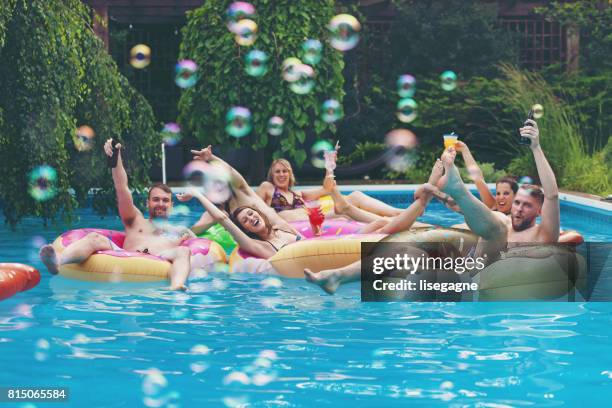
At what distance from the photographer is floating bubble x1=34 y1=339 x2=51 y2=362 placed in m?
5.20

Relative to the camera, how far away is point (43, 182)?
8992 millimetres

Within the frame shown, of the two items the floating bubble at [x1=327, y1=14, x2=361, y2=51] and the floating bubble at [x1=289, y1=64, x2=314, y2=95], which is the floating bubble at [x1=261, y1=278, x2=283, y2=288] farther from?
the floating bubble at [x1=327, y1=14, x2=361, y2=51]

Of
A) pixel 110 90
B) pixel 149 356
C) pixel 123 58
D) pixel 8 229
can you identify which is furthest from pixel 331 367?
pixel 123 58

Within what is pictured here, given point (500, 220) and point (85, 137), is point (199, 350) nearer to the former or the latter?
point (500, 220)

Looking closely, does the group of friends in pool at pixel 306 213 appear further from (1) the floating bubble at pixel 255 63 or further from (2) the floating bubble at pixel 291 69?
(2) the floating bubble at pixel 291 69

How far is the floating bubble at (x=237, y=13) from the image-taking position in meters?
13.2

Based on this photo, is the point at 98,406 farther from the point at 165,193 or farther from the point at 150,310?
the point at 165,193

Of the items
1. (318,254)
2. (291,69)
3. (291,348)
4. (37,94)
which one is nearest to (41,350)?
(291,348)

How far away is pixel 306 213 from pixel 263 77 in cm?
535

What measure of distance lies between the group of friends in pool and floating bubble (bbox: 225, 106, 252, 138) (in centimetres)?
350

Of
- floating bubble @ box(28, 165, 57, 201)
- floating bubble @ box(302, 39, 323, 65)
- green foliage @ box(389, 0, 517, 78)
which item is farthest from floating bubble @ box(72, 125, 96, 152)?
green foliage @ box(389, 0, 517, 78)

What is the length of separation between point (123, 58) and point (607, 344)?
12.7 metres

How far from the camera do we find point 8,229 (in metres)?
11.0

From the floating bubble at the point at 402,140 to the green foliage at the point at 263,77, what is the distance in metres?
2.03
